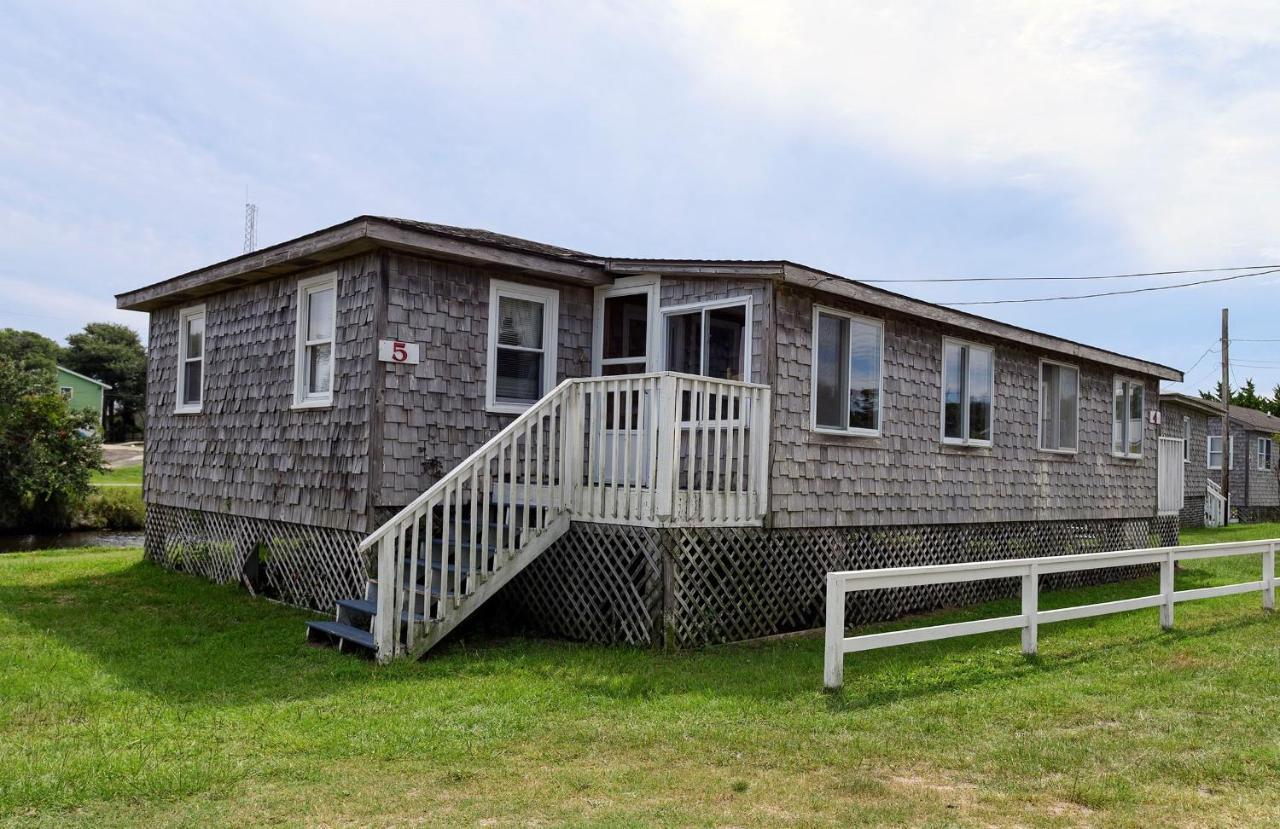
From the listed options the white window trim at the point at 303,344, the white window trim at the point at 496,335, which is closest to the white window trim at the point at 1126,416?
the white window trim at the point at 496,335

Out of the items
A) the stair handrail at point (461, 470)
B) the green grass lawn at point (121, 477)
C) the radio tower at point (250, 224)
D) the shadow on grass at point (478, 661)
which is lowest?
the shadow on grass at point (478, 661)

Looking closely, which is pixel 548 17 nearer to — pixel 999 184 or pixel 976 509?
pixel 976 509

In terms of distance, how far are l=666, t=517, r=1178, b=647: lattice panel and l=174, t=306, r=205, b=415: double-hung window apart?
7.68m

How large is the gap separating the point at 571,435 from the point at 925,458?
4.93 m

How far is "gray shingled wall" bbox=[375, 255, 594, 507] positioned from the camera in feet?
31.4

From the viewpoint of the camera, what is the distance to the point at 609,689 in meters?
7.16

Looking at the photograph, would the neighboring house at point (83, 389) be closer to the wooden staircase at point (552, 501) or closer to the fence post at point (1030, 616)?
the wooden staircase at point (552, 501)

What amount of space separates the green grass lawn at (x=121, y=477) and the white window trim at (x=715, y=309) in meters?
29.1

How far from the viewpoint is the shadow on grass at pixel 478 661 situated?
283 inches

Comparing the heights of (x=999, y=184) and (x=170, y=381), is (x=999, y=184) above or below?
above

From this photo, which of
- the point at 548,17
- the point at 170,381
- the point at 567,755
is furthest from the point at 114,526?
the point at 567,755

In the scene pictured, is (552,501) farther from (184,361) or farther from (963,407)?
(184,361)

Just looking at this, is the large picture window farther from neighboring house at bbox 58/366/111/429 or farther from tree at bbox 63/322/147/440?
tree at bbox 63/322/147/440

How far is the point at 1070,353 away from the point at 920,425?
3.84m
